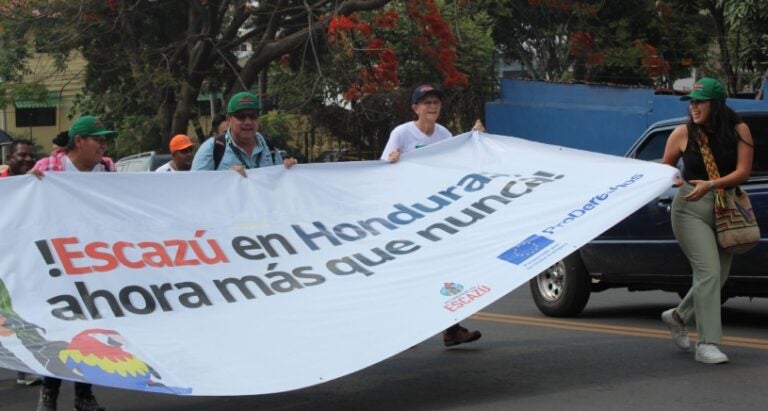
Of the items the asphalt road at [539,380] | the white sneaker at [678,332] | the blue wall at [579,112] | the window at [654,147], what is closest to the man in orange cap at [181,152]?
the asphalt road at [539,380]

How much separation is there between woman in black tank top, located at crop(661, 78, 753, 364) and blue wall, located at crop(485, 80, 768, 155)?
51.9ft

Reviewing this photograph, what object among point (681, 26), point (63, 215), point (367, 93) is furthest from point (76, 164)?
point (681, 26)

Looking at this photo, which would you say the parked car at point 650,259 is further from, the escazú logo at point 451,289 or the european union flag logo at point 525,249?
the escazú logo at point 451,289

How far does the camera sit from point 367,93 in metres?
24.4

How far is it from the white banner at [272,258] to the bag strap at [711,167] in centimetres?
28

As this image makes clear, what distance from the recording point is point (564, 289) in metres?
10.2

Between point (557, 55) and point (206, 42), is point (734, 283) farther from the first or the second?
point (557, 55)

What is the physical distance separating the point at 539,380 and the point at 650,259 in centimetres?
231

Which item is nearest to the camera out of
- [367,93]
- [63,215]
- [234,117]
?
[63,215]

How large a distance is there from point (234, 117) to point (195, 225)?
910 mm

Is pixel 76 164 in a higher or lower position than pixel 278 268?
higher

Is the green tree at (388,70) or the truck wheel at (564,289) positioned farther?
the green tree at (388,70)

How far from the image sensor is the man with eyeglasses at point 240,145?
761 cm

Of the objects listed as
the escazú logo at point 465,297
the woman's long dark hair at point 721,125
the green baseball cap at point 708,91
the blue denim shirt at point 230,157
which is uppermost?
the green baseball cap at point 708,91
